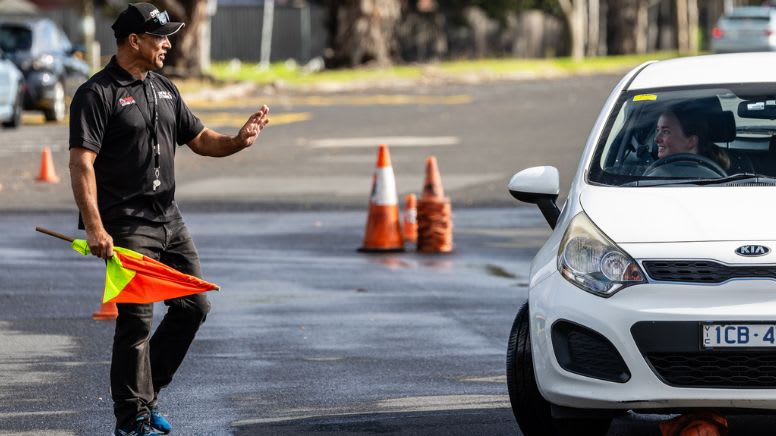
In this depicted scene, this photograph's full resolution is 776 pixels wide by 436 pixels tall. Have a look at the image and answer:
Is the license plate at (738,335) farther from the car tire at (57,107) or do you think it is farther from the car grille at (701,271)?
the car tire at (57,107)

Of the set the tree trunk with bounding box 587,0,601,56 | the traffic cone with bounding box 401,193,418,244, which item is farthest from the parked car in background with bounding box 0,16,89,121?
the tree trunk with bounding box 587,0,601,56

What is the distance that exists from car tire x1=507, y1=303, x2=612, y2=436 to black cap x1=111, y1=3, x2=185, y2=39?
1896mm

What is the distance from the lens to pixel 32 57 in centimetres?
2683

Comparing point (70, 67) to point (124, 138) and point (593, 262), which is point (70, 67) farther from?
point (593, 262)

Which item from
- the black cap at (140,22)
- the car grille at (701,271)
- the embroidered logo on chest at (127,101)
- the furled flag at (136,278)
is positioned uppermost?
the black cap at (140,22)

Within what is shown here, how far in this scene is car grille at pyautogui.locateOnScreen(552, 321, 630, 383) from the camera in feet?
19.4

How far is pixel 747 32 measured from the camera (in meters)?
46.2

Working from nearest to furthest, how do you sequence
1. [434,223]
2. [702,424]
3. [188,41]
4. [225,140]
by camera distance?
[702,424] → [225,140] → [434,223] → [188,41]

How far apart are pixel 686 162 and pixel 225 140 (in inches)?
75.8

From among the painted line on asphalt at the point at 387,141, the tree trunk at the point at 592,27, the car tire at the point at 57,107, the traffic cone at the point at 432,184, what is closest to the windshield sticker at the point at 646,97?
the traffic cone at the point at 432,184

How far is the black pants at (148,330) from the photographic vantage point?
22.1 ft

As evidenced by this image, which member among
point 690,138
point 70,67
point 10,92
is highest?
point 690,138

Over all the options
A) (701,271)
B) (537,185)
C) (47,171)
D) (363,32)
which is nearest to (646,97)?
(537,185)

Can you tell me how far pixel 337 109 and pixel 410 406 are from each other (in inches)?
904
